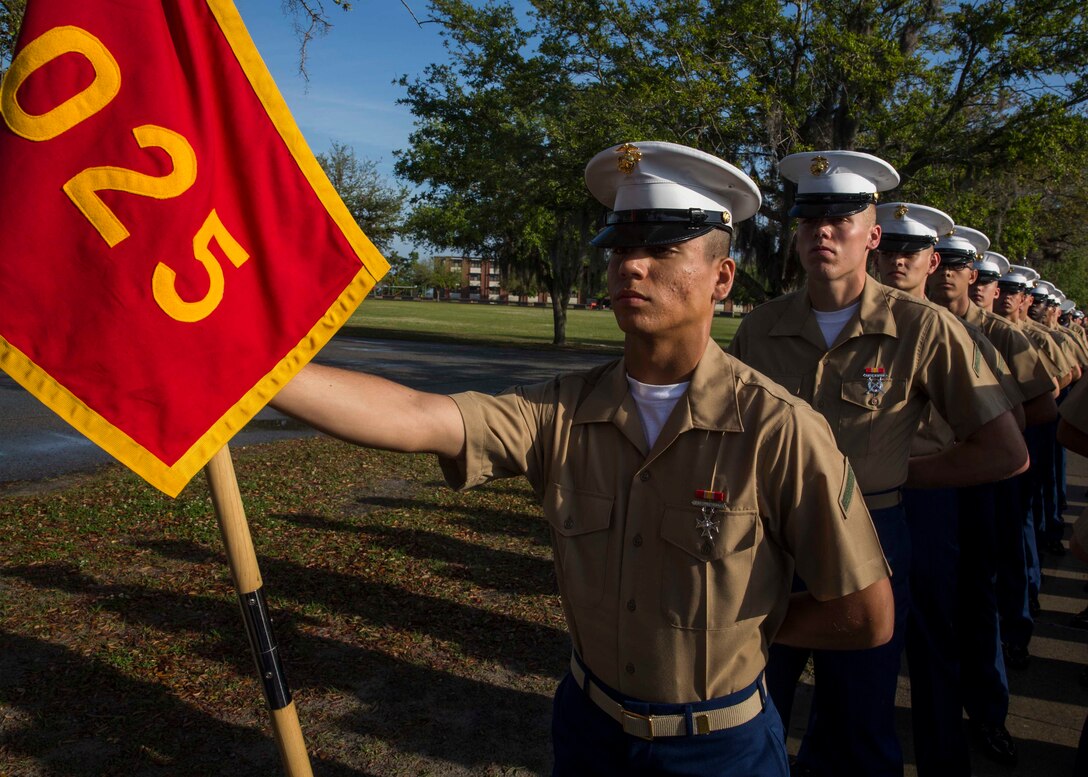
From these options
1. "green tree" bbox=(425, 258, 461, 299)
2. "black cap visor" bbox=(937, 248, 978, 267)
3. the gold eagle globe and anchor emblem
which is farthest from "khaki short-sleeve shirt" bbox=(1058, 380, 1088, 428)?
"green tree" bbox=(425, 258, 461, 299)

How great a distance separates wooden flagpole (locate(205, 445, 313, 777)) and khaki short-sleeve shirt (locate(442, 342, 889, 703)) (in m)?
0.52

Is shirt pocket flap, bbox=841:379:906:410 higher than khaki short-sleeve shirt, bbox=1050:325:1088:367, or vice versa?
shirt pocket flap, bbox=841:379:906:410

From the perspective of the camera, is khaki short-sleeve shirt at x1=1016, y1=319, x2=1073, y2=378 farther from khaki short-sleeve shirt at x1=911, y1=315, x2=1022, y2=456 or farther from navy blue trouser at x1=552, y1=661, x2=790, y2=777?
navy blue trouser at x1=552, y1=661, x2=790, y2=777

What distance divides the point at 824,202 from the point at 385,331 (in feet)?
111

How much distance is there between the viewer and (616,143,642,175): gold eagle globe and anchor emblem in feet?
7.90

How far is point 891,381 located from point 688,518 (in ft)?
5.40

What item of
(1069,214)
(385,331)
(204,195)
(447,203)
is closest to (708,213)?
(204,195)

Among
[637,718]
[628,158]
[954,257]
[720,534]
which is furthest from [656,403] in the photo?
[954,257]

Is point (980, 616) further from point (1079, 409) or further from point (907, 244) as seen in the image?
point (907, 244)

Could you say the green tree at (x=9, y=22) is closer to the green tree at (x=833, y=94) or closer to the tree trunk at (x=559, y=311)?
the green tree at (x=833, y=94)

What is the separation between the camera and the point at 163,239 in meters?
2.04

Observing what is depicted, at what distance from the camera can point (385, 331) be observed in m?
36.7

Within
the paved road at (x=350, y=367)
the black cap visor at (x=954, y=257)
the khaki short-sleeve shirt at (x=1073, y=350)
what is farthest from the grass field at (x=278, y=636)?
the khaki short-sleeve shirt at (x=1073, y=350)

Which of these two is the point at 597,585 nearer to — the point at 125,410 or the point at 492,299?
the point at 125,410
